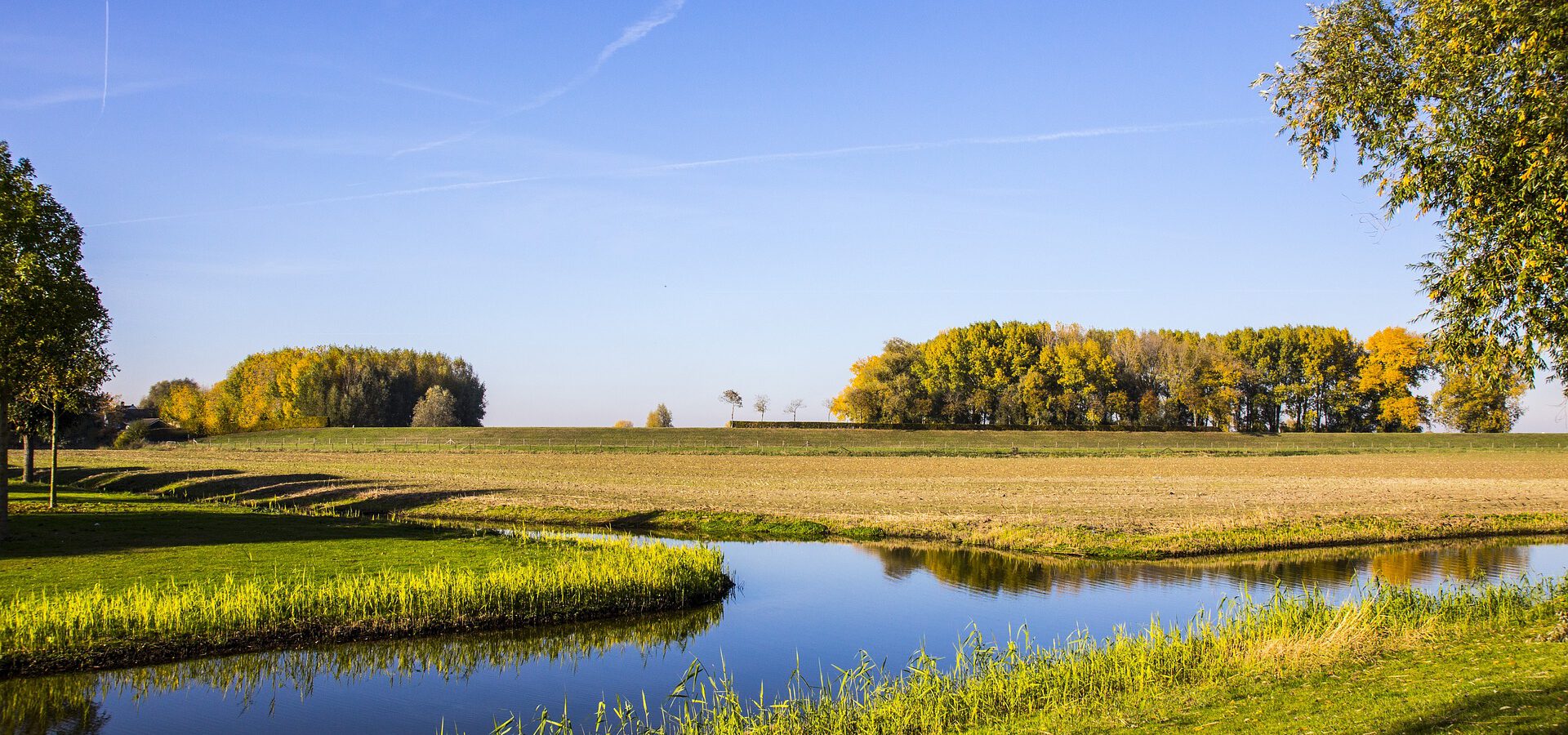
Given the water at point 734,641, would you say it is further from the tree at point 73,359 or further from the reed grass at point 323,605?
the tree at point 73,359

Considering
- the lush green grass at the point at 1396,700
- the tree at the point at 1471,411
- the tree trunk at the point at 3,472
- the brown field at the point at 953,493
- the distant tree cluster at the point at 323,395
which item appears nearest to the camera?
the lush green grass at the point at 1396,700

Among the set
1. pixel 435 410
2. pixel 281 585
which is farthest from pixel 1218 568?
pixel 435 410

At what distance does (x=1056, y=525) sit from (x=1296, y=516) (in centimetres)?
1080

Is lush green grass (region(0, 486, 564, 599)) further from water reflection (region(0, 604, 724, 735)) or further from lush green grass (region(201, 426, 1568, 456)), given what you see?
lush green grass (region(201, 426, 1568, 456))

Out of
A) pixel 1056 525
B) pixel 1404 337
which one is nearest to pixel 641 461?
pixel 1056 525

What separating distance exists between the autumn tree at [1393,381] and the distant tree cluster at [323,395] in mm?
134268

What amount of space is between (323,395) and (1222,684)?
15330 centimetres

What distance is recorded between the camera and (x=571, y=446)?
100625 mm

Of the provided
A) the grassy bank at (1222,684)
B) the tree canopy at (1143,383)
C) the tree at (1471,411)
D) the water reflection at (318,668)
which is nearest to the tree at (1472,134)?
the grassy bank at (1222,684)

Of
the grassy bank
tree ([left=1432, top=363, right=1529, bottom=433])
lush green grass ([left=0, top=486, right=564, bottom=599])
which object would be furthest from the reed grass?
tree ([left=1432, top=363, right=1529, bottom=433])

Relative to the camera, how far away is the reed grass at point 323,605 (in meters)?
18.2

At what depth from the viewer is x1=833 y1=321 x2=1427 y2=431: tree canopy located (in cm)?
13162

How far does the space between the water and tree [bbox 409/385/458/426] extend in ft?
411

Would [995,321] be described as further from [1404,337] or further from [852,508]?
[852,508]
